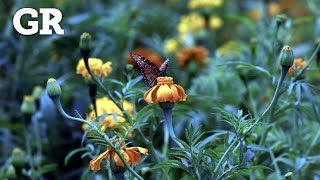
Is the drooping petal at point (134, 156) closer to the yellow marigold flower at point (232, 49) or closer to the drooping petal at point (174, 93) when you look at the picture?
the drooping petal at point (174, 93)

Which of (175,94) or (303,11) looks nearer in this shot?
(175,94)

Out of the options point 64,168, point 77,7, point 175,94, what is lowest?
point 64,168

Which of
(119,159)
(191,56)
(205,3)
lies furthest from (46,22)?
(205,3)

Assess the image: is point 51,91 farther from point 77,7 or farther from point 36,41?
point 77,7

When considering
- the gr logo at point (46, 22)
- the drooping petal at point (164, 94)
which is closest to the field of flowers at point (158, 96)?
the drooping petal at point (164, 94)

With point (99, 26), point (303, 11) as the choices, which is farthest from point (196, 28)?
point (303, 11)

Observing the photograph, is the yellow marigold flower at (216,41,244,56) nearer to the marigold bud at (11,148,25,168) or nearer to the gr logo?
the gr logo
